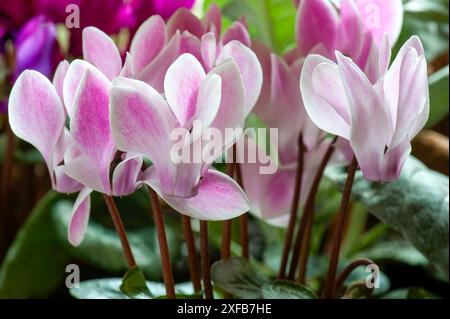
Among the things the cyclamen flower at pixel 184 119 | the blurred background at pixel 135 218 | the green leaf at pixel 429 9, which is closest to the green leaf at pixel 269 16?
the blurred background at pixel 135 218

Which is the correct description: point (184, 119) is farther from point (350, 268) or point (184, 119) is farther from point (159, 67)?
point (350, 268)

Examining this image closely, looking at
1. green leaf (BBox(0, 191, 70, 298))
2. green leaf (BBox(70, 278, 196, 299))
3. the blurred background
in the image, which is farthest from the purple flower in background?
green leaf (BBox(70, 278, 196, 299))

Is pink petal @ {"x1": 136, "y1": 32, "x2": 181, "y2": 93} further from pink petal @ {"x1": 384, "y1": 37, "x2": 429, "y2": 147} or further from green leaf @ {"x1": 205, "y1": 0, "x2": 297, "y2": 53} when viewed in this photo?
green leaf @ {"x1": 205, "y1": 0, "x2": 297, "y2": 53}

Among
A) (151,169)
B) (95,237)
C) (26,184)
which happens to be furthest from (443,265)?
(26,184)

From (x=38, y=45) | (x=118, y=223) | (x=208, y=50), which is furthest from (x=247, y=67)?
(x=38, y=45)
